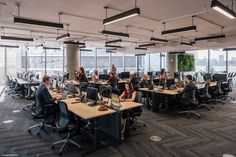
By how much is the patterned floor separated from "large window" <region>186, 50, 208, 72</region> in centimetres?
1109

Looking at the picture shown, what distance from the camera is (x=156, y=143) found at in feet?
13.7

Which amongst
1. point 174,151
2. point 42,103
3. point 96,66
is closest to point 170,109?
point 174,151

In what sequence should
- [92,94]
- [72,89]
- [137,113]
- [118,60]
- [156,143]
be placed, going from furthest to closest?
[118,60]
[72,89]
[137,113]
[92,94]
[156,143]

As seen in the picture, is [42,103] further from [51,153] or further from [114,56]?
[114,56]

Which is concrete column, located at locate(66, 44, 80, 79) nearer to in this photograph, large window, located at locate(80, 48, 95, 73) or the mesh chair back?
large window, located at locate(80, 48, 95, 73)

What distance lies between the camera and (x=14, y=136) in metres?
4.61

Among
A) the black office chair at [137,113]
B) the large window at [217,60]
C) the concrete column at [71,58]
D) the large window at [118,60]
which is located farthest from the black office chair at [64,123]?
the large window at [217,60]

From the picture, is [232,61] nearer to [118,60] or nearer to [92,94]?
[118,60]

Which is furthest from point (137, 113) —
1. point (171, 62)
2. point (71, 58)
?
point (171, 62)

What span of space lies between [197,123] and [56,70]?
43.7ft

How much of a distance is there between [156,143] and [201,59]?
14.8 metres

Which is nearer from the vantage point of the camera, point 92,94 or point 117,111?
point 117,111

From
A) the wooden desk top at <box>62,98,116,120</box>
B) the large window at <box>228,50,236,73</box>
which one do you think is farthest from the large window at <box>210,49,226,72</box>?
the wooden desk top at <box>62,98,116,120</box>

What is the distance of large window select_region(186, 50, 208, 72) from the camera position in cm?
1619
